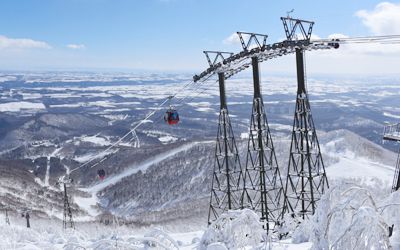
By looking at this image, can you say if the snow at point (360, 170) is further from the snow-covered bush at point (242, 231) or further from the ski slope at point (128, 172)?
the snow-covered bush at point (242, 231)

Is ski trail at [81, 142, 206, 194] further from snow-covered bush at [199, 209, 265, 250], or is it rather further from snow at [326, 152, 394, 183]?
snow-covered bush at [199, 209, 265, 250]

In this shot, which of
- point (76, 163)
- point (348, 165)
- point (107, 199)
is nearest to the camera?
point (348, 165)

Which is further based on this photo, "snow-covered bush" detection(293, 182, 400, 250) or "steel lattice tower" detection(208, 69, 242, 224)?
"steel lattice tower" detection(208, 69, 242, 224)

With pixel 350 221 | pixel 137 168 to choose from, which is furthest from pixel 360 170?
pixel 350 221

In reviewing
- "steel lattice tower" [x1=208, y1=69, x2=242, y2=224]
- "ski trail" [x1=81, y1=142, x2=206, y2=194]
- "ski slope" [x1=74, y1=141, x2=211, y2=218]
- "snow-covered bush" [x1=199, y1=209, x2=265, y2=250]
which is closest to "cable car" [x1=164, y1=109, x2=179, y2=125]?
"steel lattice tower" [x1=208, y1=69, x2=242, y2=224]

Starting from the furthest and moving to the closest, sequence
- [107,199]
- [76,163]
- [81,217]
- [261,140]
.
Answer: [76,163] → [107,199] → [81,217] → [261,140]

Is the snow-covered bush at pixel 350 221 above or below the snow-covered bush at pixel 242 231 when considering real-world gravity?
Answer: above

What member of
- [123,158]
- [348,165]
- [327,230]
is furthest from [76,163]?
[327,230]

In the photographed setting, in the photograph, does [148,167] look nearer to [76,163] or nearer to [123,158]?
[123,158]

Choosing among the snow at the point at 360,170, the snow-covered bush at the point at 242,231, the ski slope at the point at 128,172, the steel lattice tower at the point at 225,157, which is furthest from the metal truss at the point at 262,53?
the ski slope at the point at 128,172
